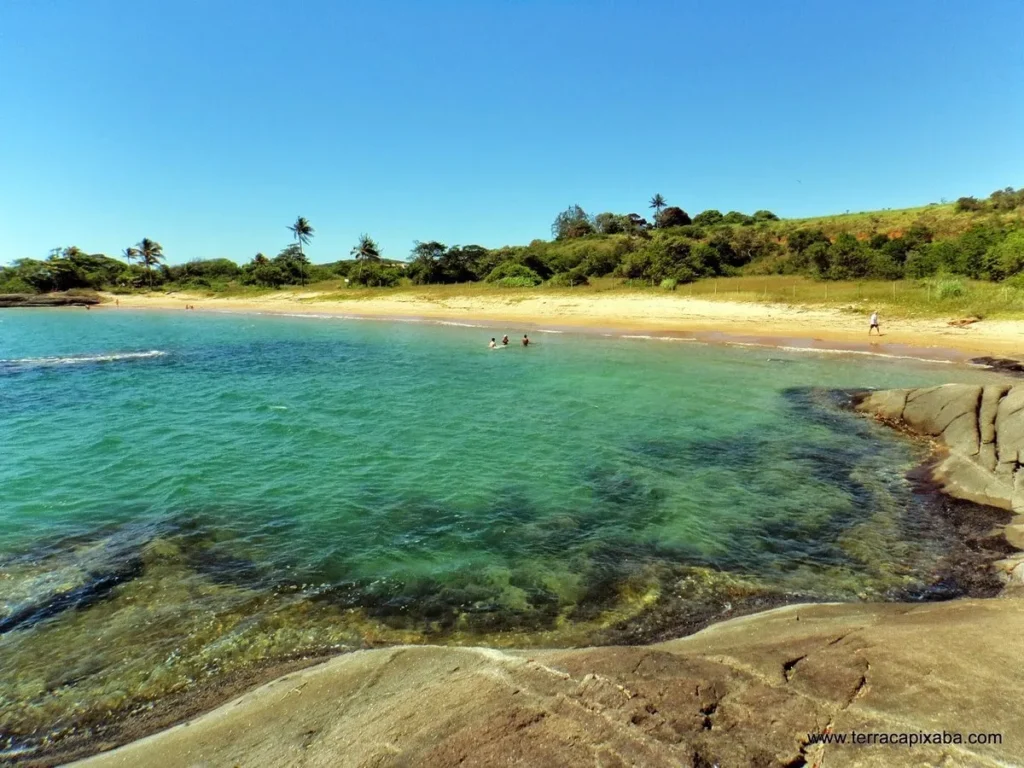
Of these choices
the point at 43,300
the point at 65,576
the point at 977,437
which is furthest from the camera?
the point at 43,300

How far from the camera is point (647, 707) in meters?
3.76

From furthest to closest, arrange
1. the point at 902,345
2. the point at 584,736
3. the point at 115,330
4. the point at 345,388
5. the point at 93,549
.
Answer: the point at 115,330, the point at 902,345, the point at 345,388, the point at 93,549, the point at 584,736

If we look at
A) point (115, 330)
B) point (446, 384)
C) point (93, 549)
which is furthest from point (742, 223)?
point (93, 549)

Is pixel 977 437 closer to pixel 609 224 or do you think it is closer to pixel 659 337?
pixel 659 337

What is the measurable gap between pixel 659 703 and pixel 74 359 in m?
38.0

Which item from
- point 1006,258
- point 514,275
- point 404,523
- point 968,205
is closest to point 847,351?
point 1006,258

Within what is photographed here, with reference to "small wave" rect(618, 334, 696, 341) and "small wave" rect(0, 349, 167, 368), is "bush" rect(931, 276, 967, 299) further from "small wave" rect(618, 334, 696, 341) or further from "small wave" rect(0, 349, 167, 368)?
"small wave" rect(0, 349, 167, 368)

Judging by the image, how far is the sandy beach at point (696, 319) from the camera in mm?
28188

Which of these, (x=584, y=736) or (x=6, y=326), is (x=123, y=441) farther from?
(x=6, y=326)

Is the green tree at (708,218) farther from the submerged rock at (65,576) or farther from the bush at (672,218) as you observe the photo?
the submerged rock at (65,576)

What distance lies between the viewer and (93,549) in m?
8.30

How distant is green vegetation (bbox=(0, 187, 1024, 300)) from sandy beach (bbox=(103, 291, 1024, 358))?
5966 mm

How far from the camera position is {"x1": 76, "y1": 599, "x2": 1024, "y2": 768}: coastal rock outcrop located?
335cm

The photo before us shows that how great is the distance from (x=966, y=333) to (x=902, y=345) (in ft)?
12.6
